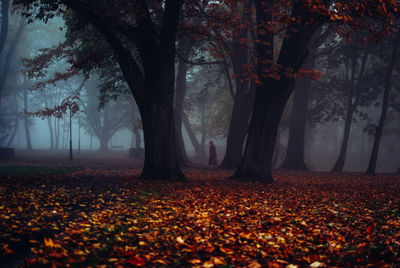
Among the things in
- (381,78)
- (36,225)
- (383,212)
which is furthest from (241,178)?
(381,78)

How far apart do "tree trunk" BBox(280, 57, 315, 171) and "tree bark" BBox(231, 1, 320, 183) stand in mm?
11548

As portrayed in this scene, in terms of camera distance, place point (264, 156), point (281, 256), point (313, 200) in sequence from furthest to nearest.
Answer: point (264, 156)
point (313, 200)
point (281, 256)

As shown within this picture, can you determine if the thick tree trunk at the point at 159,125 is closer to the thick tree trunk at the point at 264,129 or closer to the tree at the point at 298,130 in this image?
the thick tree trunk at the point at 264,129

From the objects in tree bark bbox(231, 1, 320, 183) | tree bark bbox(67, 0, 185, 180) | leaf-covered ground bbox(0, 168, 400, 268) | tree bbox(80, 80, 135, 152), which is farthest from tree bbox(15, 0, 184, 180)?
tree bbox(80, 80, 135, 152)

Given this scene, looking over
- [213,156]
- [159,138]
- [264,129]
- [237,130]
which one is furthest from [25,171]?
[213,156]

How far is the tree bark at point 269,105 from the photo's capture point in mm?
13055

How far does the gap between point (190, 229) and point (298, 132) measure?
20.6m

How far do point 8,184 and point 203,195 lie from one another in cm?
538

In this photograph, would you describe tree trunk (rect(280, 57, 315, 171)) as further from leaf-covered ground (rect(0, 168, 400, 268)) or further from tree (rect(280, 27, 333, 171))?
A: leaf-covered ground (rect(0, 168, 400, 268))

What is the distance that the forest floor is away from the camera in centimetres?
411

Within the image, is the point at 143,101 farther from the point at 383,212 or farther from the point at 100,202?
the point at 383,212

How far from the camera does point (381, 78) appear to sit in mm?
26484

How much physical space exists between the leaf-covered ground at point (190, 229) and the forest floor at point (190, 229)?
0.01 metres

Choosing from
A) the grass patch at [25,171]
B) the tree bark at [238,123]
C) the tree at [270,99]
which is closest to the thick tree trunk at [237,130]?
the tree bark at [238,123]
